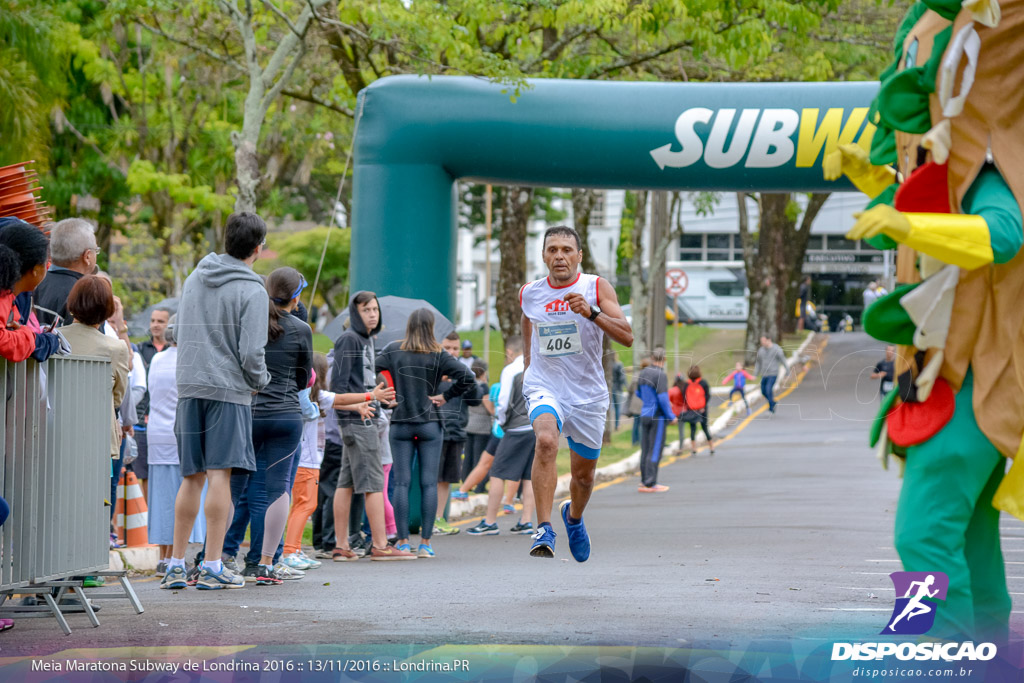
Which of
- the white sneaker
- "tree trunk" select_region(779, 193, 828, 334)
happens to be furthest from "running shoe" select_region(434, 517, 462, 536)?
"tree trunk" select_region(779, 193, 828, 334)

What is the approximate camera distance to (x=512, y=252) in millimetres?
15398

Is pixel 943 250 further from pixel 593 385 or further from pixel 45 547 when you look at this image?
pixel 45 547

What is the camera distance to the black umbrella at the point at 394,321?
9.80m

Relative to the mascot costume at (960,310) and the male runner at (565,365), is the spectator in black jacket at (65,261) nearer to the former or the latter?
the male runner at (565,365)

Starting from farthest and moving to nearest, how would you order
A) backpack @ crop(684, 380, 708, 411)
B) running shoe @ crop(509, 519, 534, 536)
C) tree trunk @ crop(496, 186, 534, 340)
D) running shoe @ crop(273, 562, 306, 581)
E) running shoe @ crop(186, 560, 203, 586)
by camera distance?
tree trunk @ crop(496, 186, 534, 340) → backpack @ crop(684, 380, 708, 411) → running shoe @ crop(509, 519, 534, 536) → running shoe @ crop(273, 562, 306, 581) → running shoe @ crop(186, 560, 203, 586)

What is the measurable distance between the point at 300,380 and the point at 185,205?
20572 millimetres

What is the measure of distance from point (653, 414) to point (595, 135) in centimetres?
442

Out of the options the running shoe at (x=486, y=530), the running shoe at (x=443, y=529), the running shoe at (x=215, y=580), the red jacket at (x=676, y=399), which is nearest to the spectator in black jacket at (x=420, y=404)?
the running shoe at (x=486, y=530)

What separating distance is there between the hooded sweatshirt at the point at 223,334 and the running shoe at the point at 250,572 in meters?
1.24

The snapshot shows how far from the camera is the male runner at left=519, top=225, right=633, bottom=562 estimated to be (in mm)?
6156

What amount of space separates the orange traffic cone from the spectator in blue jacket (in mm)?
4448

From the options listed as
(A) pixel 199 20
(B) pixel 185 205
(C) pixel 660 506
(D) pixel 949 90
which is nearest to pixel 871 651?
(D) pixel 949 90

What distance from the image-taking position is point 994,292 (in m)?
4.27

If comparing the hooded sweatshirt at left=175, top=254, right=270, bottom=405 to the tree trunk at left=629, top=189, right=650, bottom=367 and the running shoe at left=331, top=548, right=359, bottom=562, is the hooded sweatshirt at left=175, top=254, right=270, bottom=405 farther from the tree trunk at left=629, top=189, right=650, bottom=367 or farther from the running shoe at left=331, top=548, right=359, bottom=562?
the tree trunk at left=629, top=189, right=650, bottom=367
